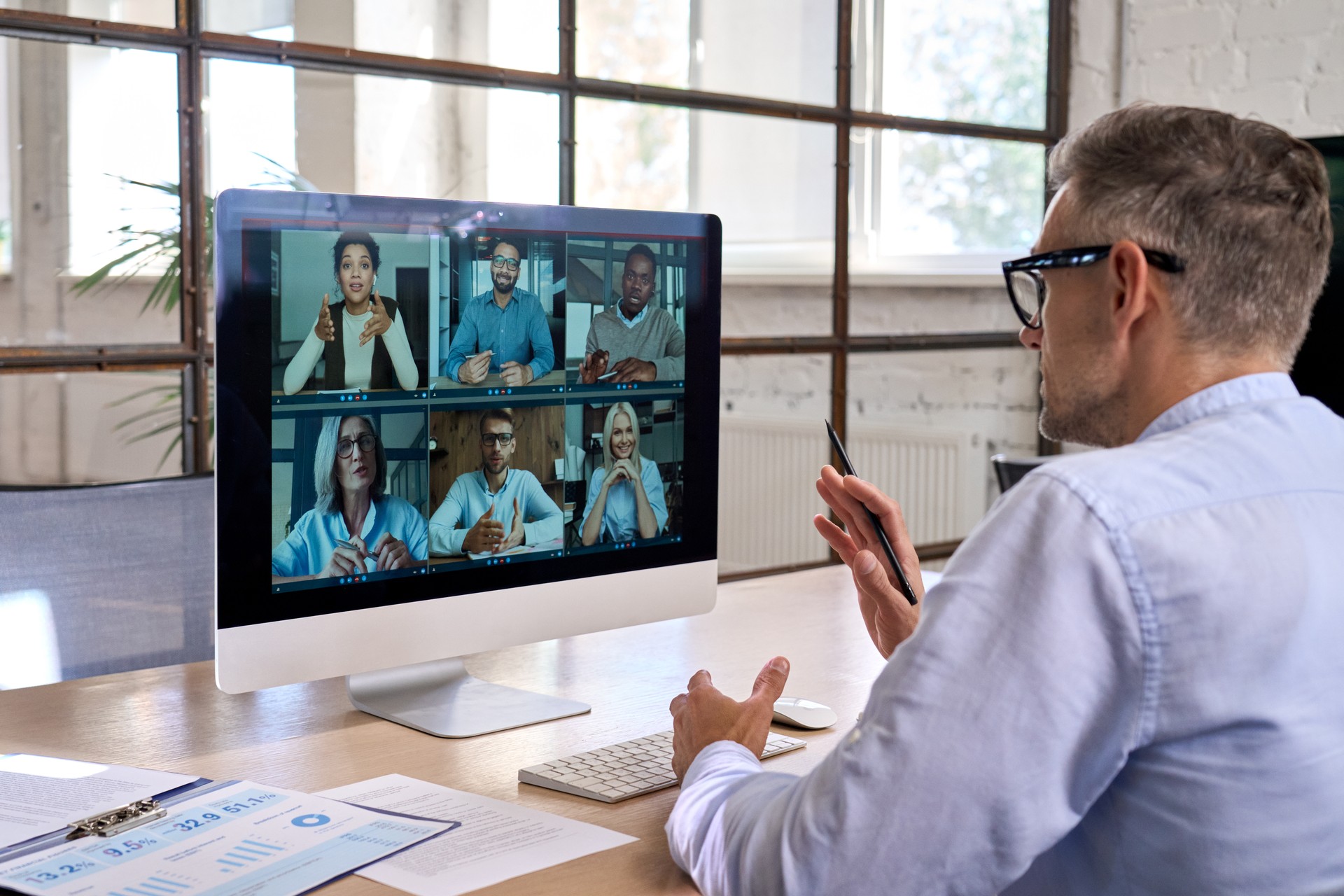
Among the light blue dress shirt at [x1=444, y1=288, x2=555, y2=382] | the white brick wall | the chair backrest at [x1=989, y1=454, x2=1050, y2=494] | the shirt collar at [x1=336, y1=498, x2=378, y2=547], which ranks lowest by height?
the chair backrest at [x1=989, y1=454, x2=1050, y2=494]

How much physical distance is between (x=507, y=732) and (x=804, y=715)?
0.28m

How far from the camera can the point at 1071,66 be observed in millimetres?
3582

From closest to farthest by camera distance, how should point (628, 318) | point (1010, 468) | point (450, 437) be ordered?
point (450, 437) < point (628, 318) < point (1010, 468)

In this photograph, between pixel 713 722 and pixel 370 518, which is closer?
pixel 713 722

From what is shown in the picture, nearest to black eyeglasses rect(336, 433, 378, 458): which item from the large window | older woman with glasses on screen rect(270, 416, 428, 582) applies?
older woman with glasses on screen rect(270, 416, 428, 582)

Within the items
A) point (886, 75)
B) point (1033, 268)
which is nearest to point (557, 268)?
point (1033, 268)

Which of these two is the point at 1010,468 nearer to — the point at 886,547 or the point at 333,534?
the point at 886,547

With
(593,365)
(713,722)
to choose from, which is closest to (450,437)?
(593,365)

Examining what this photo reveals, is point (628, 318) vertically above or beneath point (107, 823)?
above

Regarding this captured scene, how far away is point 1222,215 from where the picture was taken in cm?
82

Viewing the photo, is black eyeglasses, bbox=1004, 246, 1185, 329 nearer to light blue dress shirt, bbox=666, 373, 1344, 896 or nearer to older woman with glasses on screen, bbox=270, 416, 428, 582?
light blue dress shirt, bbox=666, 373, 1344, 896

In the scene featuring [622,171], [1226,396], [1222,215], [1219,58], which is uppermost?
[1219,58]

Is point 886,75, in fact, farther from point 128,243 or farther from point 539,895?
point 539,895

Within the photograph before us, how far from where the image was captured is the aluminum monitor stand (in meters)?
1.22
